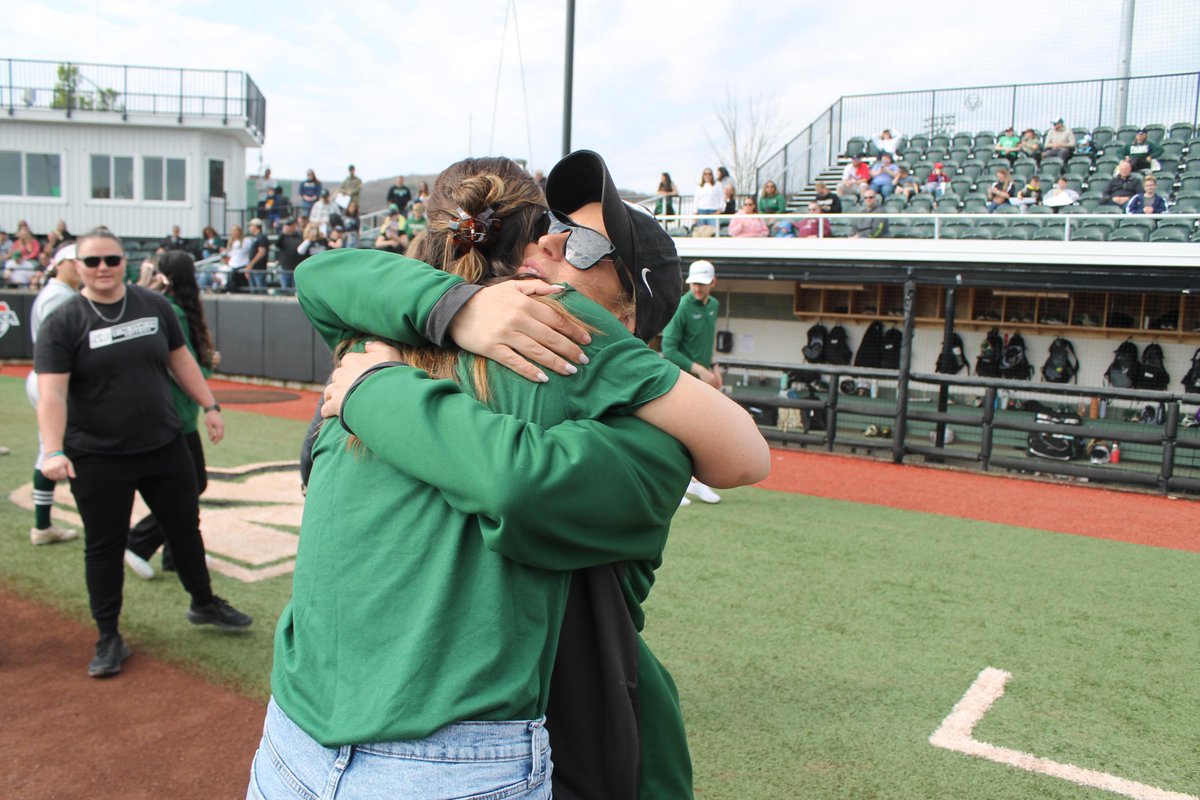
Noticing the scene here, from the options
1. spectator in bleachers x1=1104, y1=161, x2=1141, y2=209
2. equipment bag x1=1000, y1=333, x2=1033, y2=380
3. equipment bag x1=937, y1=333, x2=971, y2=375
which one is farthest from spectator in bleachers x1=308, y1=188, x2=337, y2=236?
spectator in bleachers x1=1104, y1=161, x2=1141, y2=209

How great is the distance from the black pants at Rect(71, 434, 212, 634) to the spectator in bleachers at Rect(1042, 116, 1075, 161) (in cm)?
1719

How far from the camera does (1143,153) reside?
608 inches

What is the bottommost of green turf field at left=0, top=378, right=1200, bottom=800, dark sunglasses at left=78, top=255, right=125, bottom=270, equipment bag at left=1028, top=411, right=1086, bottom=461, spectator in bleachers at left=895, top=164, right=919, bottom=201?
green turf field at left=0, top=378, right=1200, bottom=800

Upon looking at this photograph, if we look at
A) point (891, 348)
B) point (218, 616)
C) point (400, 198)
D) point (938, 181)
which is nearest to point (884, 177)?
point (938, 181)

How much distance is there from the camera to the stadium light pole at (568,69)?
9656 mm

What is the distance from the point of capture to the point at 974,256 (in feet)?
40.8

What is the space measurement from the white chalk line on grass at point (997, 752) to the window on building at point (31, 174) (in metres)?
28.1

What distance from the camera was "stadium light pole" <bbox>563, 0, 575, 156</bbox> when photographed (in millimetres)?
9656

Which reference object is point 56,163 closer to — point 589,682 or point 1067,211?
point 1067,211

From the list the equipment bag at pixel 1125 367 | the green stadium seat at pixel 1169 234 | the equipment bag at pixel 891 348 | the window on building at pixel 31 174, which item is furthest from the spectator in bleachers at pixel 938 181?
the window on building at pixel 31 174

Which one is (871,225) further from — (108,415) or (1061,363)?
(108,415)

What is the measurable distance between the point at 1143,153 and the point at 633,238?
56.4ft

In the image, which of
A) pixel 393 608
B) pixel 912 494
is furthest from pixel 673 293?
pixel 912 494

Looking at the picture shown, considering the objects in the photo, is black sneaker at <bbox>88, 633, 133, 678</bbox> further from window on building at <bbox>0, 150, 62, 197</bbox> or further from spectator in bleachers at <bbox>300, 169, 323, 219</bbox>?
window on building at <bbox>0, 150, 62, 197</bbox>
